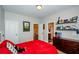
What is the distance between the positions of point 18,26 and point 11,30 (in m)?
0.15

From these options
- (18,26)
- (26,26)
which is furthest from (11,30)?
(26,26)

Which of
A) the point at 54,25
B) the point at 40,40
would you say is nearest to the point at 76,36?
the point at 54,25

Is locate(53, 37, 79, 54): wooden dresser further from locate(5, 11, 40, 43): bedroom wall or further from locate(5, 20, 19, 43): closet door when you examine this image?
locate(5, 20, 19, 43): closet door

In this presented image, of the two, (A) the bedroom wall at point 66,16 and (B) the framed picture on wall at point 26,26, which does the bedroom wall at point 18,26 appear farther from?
(A) the bedroom wall at point 66,16

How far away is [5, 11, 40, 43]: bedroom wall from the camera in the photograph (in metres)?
1.57

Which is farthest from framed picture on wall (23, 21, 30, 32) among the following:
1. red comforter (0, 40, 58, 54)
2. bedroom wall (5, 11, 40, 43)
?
red comforter (0, 40, 58, 54)

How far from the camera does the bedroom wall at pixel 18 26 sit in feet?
5.14

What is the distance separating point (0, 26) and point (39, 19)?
0.69 metres

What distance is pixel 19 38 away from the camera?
1.73m

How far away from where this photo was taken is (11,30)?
1.60 metres

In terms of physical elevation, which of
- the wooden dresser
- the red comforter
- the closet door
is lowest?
the wooden dresser

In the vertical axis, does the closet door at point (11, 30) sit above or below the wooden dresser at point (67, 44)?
above

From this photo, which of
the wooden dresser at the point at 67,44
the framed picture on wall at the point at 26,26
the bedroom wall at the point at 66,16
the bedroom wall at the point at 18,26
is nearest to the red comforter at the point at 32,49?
the bedroom wall at the point at 18,26

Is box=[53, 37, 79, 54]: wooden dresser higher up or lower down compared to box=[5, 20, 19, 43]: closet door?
lower down
